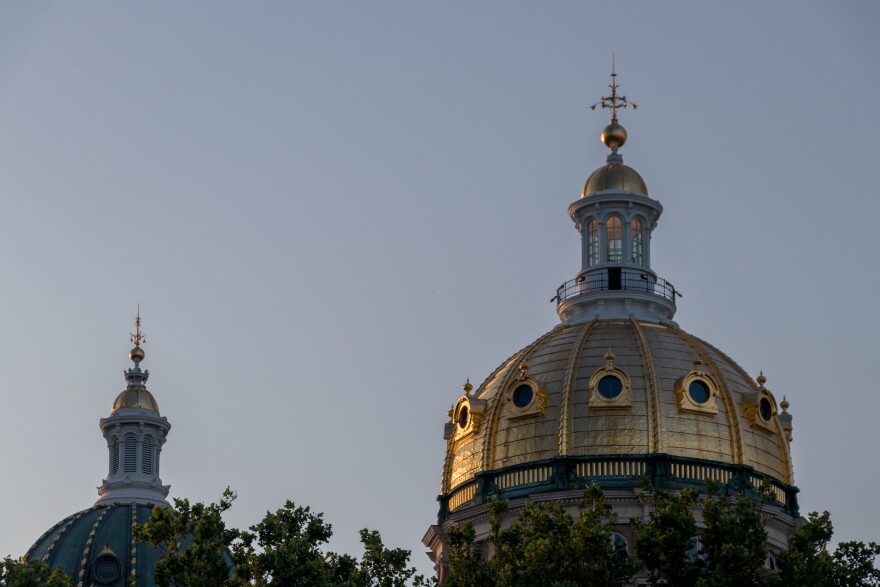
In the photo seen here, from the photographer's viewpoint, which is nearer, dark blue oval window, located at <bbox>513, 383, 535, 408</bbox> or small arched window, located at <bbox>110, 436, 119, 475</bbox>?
dark blue oval window, located at <bbox>513, 383, 535, 408</bbox>

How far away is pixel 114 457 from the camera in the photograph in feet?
419

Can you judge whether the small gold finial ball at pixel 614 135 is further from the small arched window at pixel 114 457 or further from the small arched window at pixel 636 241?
the small arched window at pixel 114 457

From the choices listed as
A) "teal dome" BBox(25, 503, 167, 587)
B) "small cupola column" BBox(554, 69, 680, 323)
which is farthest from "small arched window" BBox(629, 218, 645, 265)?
"teal dome" BBox(25, 503, 167, 587)

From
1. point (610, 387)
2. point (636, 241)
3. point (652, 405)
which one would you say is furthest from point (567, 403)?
point (636, 241)

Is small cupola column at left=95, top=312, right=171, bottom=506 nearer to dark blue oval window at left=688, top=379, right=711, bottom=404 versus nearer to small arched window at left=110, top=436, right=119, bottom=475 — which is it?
small arched window at left=110, top=436, right=119, bottom=475

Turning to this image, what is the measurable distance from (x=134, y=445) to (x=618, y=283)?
29.1m

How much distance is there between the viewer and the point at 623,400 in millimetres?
98438

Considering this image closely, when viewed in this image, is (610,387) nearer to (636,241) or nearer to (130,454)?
(636,241)

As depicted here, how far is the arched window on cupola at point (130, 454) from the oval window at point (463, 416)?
28276 mm

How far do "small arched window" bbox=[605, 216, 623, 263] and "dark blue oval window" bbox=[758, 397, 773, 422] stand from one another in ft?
29.0

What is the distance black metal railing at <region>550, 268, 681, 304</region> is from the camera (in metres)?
106

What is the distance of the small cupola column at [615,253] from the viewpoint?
105m

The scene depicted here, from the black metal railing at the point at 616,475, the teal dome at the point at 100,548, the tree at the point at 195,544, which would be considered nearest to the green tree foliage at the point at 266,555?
the tree at the point at 195,544

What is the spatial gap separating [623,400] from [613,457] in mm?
2001
